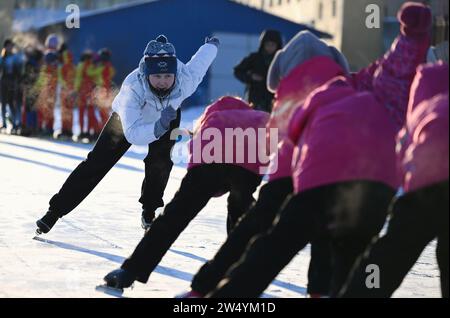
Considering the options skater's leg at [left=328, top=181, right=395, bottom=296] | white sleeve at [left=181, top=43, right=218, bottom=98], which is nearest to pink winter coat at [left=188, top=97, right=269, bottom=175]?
skater's leg at [left=328, top=181, right=395, bottom=296]

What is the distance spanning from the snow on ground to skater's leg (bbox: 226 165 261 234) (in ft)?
1.60

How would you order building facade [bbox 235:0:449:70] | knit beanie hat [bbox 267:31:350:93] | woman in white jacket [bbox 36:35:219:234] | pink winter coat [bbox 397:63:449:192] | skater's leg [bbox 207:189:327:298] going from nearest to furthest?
pink winter coat [bbox 397:63:449:192] < skater's leg [bbox 207:189:327:298] < knit beanie hat [bbox 267:31:350:93] < woman in white jacket [bbox 36:35:219:234] < building facade [bbox 235:0:449:70]

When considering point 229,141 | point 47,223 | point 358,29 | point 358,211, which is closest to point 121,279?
point 229,141

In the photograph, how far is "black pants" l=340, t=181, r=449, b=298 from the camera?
409 cm

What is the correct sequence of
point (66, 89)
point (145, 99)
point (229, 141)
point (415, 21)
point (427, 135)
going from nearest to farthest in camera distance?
point (427, 135), point (415, 21), point (229, 141), point (145, 99), point (66, 89)

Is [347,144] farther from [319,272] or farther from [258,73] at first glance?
[258,73]

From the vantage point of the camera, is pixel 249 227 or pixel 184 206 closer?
pixel 249 227

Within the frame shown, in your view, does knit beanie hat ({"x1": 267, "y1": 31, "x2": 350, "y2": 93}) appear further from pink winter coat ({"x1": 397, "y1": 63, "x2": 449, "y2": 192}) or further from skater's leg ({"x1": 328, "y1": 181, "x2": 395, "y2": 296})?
skater's leg ({"x1": 328, "y1": 181, "x2": 395, "y2": 296})

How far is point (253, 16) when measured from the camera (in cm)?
3550

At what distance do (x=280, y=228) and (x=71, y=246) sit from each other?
3.34 m

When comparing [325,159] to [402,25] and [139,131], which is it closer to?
A: [402,25]

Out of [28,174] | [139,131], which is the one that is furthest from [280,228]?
[28,174]

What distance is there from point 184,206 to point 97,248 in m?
1.95

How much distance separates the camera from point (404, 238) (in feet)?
13.6
